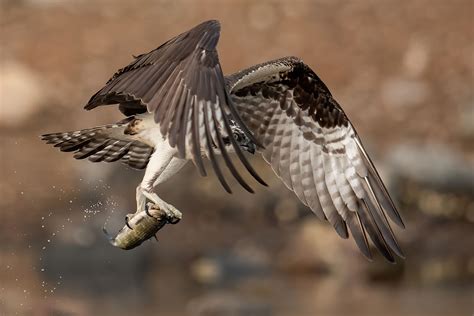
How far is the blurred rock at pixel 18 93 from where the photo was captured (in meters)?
19.2

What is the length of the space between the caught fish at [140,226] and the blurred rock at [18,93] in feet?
33.4

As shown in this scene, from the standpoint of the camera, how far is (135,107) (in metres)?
10.1

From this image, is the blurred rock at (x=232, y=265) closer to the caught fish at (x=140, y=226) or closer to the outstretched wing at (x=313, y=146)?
the outstretched wing at (x=313, y=146)

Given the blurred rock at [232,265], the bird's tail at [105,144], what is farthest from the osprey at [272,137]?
the blurred rock at [232,265]

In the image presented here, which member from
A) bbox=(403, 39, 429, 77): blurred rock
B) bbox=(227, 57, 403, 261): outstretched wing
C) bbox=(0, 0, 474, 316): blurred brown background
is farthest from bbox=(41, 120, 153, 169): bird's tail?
bbox=(403, 39, 429, 77): blurred rock

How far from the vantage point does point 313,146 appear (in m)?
10.9

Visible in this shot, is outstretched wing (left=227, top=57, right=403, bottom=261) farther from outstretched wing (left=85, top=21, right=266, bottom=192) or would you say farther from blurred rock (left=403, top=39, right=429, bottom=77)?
blurred rock (left=403, top=39, right=429, bottom=77)

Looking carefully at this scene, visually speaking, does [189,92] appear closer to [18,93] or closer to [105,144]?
[105,144]

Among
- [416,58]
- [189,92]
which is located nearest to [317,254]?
[416,58]

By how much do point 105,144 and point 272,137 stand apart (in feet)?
4.52

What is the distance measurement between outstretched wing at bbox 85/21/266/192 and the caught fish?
0.71m

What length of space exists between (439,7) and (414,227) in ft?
19.4

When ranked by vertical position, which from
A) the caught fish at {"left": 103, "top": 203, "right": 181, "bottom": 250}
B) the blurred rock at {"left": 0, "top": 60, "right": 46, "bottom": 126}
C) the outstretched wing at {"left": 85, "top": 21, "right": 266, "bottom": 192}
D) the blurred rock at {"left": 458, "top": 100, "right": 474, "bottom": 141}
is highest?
the outstretched wing at {"left": 85, "top": 21, "right": 266, "bottom": 192}

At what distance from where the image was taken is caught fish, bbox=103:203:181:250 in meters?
9.21
